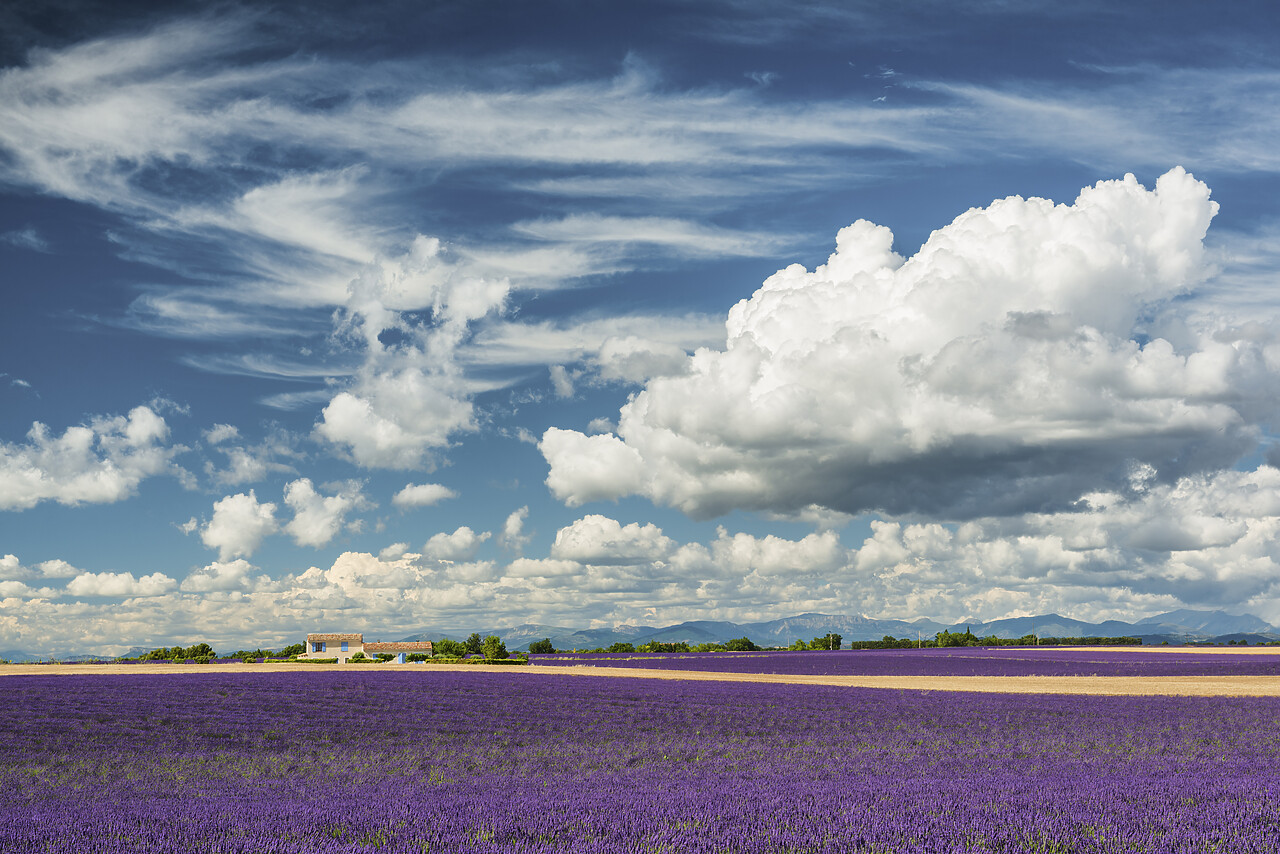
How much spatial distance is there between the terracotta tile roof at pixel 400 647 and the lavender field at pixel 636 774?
271ft

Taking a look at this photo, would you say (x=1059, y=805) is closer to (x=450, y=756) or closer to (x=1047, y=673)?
(x=450, y=756)

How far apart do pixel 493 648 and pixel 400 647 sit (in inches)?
1387

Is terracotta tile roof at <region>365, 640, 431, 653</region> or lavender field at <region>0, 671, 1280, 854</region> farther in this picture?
terracotta tile roof at <region>365, 640, 431, 653</region>

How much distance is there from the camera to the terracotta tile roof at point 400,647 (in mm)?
116875

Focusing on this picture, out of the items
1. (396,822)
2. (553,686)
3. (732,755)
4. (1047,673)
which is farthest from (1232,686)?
(396,822)

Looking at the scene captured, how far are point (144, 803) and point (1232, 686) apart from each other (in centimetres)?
5395

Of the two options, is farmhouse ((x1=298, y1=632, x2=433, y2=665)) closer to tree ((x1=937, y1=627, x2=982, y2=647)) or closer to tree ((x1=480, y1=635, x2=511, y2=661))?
tree ((x1=480, y1=635, x2=511, y2=661))

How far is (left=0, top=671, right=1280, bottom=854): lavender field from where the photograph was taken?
982 centimetres

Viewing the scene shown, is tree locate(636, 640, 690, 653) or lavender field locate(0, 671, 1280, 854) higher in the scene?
lavender field locate(0, 671, 1280, 854)

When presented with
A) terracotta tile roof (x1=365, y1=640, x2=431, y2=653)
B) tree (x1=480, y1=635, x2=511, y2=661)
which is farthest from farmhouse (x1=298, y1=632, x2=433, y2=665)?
tree (x1=480, y1=635, x2=511, y2=661)

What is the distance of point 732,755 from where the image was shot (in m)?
20.0

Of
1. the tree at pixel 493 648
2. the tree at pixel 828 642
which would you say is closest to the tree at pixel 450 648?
the tree at pixel 493 648

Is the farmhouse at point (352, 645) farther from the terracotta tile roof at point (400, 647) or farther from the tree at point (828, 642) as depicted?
the tree at point (828, 642)

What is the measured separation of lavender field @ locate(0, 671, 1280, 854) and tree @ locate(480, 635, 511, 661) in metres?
53.2
